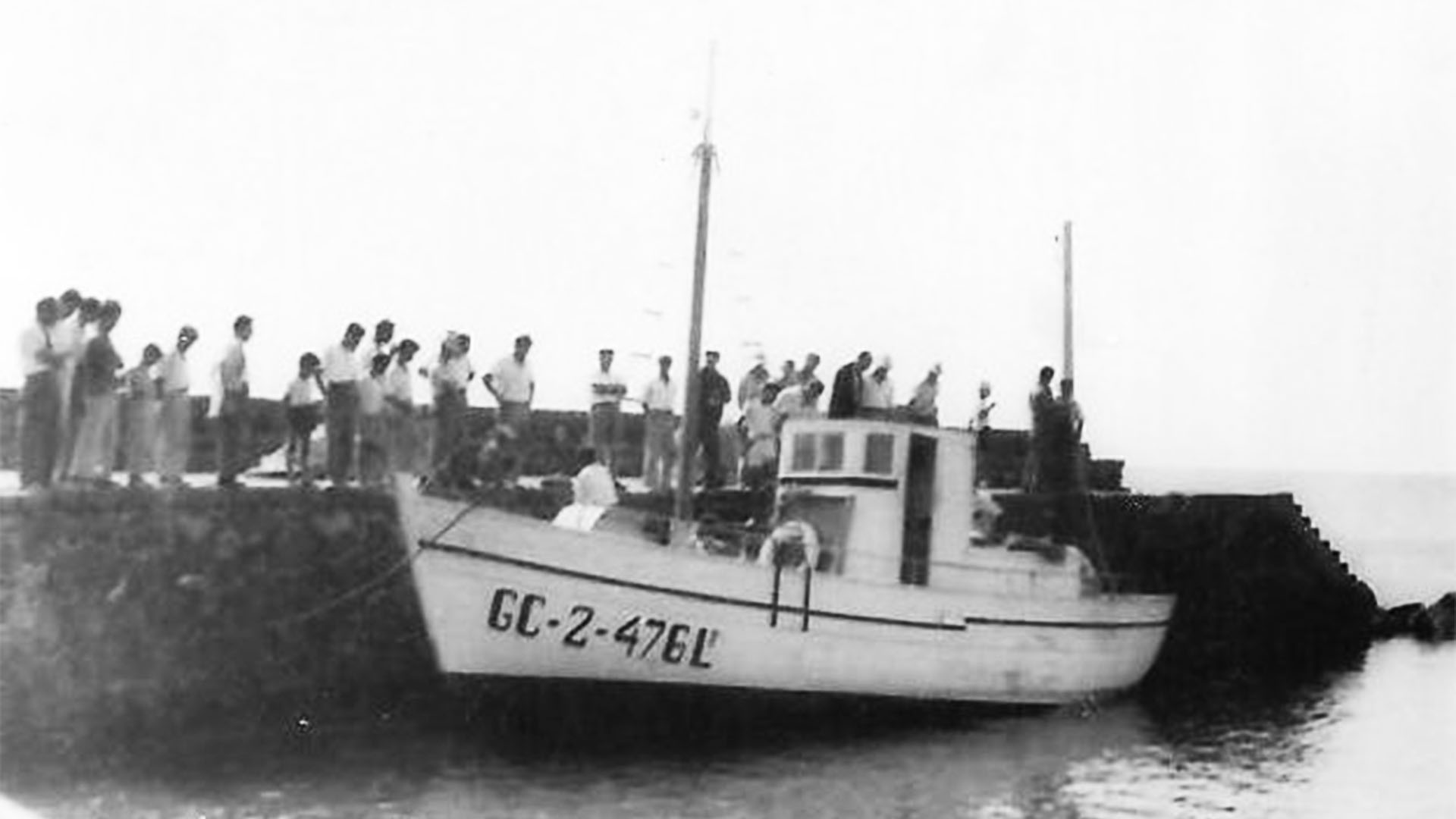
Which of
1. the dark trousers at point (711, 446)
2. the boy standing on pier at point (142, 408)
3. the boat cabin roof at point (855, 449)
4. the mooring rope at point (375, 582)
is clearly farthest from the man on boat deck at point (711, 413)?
the boy standing on pier at point (142, 408)

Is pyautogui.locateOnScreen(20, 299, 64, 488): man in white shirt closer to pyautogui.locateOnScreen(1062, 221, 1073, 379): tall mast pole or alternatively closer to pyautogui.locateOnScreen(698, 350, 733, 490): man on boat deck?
pyautogui.locateOnScreen(698, 350, 733, 490): man on boat deck

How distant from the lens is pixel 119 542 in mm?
13219

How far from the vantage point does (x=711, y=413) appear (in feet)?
59.8

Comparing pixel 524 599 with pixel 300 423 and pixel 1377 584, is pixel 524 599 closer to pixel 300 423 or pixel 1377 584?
pixel 300 423

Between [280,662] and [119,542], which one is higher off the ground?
[119,542]

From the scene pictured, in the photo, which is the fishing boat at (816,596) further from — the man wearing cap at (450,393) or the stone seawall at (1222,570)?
the stone seawall at (1222,570)

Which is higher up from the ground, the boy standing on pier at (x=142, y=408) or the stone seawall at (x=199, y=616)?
the boy standing on pier at (x=142, y=408)

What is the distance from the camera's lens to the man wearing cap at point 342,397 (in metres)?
14.7

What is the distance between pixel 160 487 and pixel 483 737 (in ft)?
11.3

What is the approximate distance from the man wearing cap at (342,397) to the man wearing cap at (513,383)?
1615 millimetres

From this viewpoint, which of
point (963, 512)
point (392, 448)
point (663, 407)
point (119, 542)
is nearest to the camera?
point (119, 542)

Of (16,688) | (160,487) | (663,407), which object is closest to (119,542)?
(160,487)

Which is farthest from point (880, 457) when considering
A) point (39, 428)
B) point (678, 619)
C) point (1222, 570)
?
point (1222, 570)

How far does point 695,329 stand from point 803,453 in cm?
177
